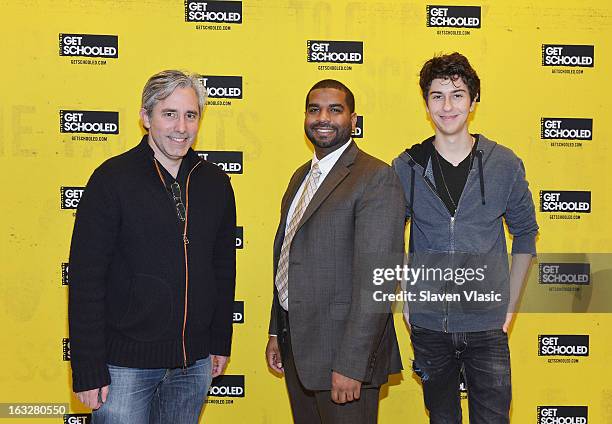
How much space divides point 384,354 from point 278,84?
5.26ft

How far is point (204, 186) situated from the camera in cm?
219

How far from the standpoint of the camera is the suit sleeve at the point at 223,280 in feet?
7.57

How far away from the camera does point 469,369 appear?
2.25 metres

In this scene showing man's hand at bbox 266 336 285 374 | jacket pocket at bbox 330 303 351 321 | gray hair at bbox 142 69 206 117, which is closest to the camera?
gray hair at bbox 142 69 206 117

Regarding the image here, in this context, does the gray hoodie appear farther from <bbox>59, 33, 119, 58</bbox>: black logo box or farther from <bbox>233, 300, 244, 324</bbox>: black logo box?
<bbox>59, 33, 119, 58</bbox>: black logo box

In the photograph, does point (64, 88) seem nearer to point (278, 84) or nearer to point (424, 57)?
point (278, 84)

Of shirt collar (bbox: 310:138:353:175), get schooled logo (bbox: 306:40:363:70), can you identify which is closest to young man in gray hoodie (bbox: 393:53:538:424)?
shirt collar (bbox: 310:138:353:175)

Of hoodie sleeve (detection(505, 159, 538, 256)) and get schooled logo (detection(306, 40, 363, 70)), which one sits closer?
hoodie sleeve (detection(505, 159, 538, 256))

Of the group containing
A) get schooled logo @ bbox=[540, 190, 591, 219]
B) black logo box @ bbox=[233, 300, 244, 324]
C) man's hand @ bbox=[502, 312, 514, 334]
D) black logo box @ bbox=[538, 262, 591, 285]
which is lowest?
black logo box @ bbox=[233, 300, 244, 324]

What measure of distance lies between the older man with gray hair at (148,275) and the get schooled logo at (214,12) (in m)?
1.20

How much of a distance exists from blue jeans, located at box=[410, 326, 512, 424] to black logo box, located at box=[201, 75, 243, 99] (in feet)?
5.28

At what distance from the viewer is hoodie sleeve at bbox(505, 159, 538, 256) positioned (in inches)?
91.5

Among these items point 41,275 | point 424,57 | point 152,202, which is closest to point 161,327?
point 152,202

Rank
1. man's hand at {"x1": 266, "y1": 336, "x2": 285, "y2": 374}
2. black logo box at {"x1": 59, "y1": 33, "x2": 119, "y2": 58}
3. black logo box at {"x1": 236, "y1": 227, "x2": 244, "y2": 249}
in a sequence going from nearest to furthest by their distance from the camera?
man's hand at {"x1": 266, "y1": 336, "x2": 285, "y2": 374}
black logo box at {"x1": 59, "y1": 33, "x2": 119, "y2": 58}
black logo box at {"x1": 236, "y1": 227, "x2": 244, "y2": 249}
